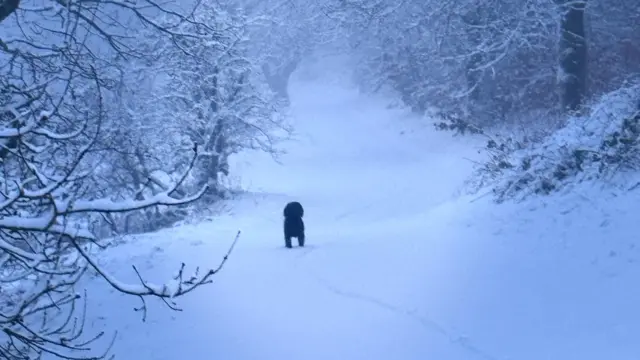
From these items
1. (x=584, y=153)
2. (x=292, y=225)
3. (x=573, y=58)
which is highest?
(x=573, y=58)

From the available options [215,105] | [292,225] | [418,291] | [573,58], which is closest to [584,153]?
[418,291]

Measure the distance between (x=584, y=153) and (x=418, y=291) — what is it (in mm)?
3533

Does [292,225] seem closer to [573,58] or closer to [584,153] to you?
[584,153]

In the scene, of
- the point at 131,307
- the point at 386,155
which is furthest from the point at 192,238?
the point at 386,155

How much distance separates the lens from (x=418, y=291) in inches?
326

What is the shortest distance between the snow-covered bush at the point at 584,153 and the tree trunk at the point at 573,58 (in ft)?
13.3

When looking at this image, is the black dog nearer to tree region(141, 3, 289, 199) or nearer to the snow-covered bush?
the snow-covered bush

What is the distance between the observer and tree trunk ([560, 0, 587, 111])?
14.9m

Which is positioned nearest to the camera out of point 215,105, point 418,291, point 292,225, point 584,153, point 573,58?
point 418,291

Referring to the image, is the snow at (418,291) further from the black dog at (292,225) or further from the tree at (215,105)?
the tree at (215,105)

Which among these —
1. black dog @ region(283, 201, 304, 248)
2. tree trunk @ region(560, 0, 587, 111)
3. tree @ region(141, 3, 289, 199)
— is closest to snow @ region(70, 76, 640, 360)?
black dog @ region(283, 201, 304, 248)

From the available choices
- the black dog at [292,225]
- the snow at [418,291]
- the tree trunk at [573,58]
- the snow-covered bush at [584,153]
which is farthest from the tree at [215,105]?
the snow-covered bush at [584,153]

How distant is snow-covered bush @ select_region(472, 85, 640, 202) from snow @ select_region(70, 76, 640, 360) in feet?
1.25

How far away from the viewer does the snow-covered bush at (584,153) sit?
28.9 ft
